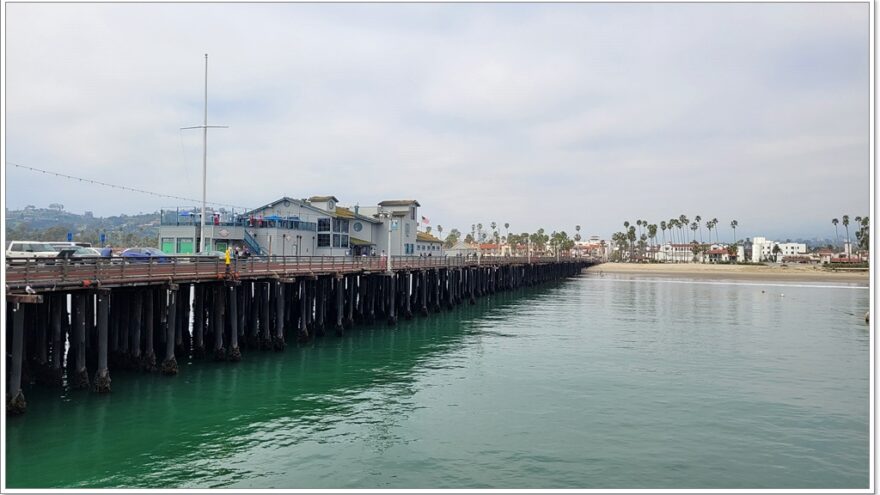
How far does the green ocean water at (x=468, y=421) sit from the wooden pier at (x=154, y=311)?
1075 mm

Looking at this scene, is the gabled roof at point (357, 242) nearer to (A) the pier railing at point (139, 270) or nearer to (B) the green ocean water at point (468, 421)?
(A) the pier railing at point (139, 270)

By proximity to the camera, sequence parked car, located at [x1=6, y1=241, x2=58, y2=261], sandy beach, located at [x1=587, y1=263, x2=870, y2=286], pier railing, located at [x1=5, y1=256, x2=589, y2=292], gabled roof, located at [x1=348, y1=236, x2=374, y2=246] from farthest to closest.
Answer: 1. sandy beach, located at [x1=587, y1=263, x2=870, y2=286]
2. gabled roof, located at [x1=348, y1=236, x2=374, y2=246]
3. parked car, located at [x1=6, y1=241, x2=58, y2=261]
4. pier railing, located at [x1=5, y1=256, x2=589, y2=292]

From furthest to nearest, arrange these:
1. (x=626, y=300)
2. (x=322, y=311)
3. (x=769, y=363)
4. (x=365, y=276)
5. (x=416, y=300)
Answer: (x=626, y=300), (x=416, y=300), (x=365, y=276), (x=322, y=311), (x=769, y=363)

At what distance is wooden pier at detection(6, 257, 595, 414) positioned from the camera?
1948cm

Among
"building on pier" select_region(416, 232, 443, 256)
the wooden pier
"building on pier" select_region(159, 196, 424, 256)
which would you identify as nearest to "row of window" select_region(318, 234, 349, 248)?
"building on pier" select_region(159, 196, 424, 256)

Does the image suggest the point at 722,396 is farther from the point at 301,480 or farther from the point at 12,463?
the point at 12,463

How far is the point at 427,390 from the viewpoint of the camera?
2397 centimetres

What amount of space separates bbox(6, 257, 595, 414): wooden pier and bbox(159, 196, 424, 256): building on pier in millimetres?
6736

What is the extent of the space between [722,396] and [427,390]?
1068cm

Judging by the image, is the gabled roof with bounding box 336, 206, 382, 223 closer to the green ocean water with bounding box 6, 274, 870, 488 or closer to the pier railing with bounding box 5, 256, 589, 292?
the pier railing with bounding box 5, 256, 589, 292

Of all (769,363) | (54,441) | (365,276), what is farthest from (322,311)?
(769,363)

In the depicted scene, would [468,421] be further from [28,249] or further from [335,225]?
[335,225]

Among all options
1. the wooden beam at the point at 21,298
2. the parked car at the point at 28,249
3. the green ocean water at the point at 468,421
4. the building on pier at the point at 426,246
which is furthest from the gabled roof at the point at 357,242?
the wooden beam at the point at 21,298

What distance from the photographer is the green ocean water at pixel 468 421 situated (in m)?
15.1
